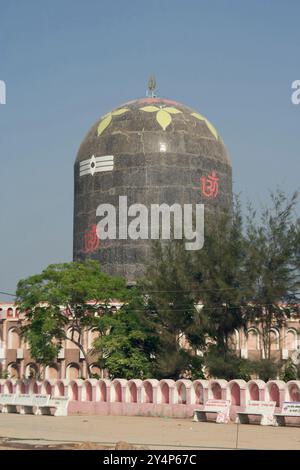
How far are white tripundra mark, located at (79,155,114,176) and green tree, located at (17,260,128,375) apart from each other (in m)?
19.1

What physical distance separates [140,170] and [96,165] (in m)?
4.08

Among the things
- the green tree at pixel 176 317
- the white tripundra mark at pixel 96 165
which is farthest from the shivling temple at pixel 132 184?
the green tree at pixel 176 317

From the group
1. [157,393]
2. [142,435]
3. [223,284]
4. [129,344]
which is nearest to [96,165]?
[129,344]

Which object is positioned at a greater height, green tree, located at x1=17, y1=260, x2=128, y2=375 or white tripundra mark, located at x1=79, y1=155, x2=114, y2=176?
white tripundra mark, located at x1=79, y1=155, x2=114, y2=176

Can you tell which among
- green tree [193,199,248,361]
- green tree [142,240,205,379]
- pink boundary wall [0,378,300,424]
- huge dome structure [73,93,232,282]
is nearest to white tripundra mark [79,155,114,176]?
huge dome structure [73,93,232,282]

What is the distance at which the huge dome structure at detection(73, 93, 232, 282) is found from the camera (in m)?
69.9

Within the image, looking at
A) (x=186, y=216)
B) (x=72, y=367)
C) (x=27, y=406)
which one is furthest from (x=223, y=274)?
(x=72, y=367)

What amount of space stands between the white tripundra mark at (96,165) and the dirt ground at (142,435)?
39.8 metres

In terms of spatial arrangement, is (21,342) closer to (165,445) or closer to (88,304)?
(88,304)

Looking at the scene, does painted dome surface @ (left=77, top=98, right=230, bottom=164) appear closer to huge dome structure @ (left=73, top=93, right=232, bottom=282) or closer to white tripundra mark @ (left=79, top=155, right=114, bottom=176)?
huge dome structure @ (left=73, top=93, right=232, bottom=282)

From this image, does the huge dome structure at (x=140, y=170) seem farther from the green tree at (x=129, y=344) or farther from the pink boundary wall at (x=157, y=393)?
the pink boundary wall at (x=157, y=393)

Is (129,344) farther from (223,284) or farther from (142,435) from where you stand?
(142,435)

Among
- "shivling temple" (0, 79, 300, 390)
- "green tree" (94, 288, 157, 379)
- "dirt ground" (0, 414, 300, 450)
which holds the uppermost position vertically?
"shivling temple" (0, 79, 300, 390)

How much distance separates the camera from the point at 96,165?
235 feet
